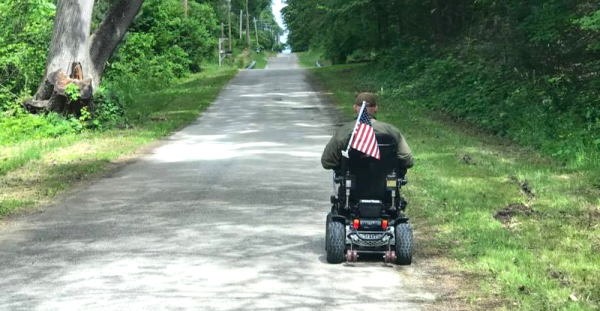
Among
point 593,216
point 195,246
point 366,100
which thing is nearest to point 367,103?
point 366,100

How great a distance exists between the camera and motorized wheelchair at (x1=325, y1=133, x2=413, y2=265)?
809 centimetres

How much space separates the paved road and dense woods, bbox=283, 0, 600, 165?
18.9 feet

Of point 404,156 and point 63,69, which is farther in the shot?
point 63,69

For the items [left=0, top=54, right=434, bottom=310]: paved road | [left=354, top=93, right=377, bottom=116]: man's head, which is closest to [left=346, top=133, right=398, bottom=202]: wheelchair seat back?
[left=354, top=93, right=377, bottom=116]: man's head

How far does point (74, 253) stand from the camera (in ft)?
29.0

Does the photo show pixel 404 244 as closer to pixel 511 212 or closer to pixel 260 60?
pixel 511 212

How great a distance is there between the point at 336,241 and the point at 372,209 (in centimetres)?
46

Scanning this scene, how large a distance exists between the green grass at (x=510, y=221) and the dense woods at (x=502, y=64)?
4.86 ft

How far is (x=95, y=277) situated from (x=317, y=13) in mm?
35278

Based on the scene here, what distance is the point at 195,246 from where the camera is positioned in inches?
357

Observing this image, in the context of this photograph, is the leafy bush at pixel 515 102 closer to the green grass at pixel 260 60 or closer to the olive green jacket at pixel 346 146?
the olive green jacket at pixel 346 146

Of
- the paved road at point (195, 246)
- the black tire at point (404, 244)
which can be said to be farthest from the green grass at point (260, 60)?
the black tire at point (404, 244)

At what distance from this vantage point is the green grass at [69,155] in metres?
12.9

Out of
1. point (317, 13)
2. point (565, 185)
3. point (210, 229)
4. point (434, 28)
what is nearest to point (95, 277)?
point (210, 229)
